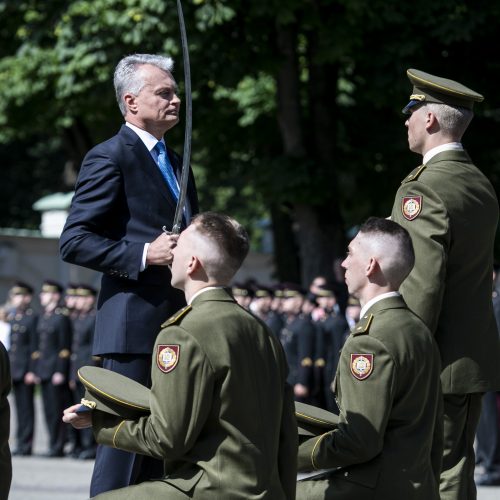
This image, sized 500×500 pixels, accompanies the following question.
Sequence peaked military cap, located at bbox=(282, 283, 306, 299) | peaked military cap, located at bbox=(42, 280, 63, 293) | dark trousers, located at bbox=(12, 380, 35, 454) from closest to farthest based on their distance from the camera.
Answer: dark trousers, located at bbox=(12, 380, 35, 454)
peaked military cap, located at bbox=(282, 283, 306, 299)
peaked military cap, located at bbox=(42, 280, 63, 293)

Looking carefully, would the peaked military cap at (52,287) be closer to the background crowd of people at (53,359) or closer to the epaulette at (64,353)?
the background crowd of people at (53,359)

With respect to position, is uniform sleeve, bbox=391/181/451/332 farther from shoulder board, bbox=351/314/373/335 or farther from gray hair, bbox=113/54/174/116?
gray hair, bbox=113/54/174/116

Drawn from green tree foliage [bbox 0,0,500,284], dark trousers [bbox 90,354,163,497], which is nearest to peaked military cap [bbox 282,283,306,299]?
green tree foliage [bbox 0,0,500,284]

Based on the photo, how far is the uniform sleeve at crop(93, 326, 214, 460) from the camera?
13.2 ft

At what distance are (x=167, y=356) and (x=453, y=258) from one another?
5.08ft

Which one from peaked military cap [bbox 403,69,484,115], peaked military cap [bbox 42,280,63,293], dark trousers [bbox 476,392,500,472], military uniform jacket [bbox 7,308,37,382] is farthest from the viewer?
peaked military cap [bbox 42,280,63,293]

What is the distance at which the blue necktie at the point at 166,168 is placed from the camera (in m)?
5.23

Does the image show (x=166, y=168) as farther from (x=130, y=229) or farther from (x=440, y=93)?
(x=440, y=93)

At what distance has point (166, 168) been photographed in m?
5.27

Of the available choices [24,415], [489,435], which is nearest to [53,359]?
[24,415]

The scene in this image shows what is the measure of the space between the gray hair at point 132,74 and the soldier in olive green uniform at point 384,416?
123 cm

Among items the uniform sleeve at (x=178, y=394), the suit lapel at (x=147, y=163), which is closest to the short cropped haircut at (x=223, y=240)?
the uniform sleeve at (x=178, y=394)

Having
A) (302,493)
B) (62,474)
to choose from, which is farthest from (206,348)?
(62,474)

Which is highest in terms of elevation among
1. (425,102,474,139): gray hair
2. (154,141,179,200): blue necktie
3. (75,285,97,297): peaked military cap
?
(425,102,474,139): gray hair
